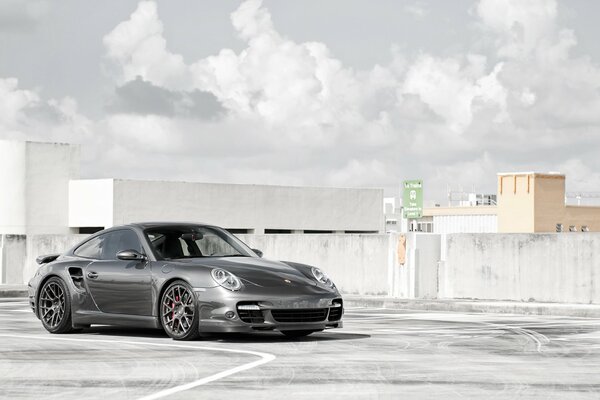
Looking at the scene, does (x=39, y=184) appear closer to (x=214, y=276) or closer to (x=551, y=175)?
(x=551, y=175)

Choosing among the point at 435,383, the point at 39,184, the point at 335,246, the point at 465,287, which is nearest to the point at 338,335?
the point at 435,383

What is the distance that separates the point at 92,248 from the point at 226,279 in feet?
8.58

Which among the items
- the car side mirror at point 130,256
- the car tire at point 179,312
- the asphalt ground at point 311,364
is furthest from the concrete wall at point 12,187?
the car tire at point 179,312

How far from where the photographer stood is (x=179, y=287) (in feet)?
47.5

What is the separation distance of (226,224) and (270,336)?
175ft

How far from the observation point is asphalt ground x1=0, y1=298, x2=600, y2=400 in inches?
387

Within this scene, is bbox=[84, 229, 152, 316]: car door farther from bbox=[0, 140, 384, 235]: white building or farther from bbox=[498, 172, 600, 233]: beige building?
bbox=[498, 172, 600, 233]: beige building

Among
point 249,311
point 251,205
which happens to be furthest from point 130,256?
point 251,205

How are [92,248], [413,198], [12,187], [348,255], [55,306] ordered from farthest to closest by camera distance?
[12,187] → [413,198] → [348,255] → [92,248] → [55,306]

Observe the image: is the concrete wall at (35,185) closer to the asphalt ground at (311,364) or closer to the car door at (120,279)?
the asphalt ground at (311,364)

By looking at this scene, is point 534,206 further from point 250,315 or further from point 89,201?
point 250,315

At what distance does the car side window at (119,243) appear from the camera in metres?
15.5

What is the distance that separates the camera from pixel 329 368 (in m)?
11.5

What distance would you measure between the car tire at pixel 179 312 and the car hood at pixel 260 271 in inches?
14.9
